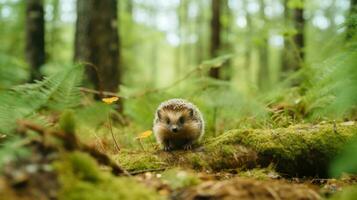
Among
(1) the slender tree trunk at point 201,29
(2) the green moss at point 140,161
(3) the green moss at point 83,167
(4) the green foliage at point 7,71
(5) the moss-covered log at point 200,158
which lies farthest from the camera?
(1) the slender tree trunk at point 201,29

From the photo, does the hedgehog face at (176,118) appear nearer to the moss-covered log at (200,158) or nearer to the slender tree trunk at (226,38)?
the moss-covered log at (200,158)

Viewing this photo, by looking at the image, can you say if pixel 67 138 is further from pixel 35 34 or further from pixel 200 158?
pixel 35 34

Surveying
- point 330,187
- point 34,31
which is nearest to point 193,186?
point 330,187

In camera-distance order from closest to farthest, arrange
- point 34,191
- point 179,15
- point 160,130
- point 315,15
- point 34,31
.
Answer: point 34,191, point 160,130, point 34,31, point 315,15, point 179,15

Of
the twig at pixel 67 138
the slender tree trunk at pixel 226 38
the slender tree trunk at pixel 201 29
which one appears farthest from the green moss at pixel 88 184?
the slender tree trunk at pixel 201 29

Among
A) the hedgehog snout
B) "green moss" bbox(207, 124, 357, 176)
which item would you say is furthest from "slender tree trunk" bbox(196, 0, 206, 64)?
"green moss" bbox(207, 124, 357, 176)

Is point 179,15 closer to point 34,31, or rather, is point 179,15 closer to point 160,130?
point 34,31

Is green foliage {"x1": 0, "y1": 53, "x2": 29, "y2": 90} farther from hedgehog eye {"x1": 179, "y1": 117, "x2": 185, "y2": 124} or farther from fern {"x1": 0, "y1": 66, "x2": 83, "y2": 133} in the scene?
hedgehog eye {"x1": 179, "y1": 117, "x2": 185, "y2": 124}
